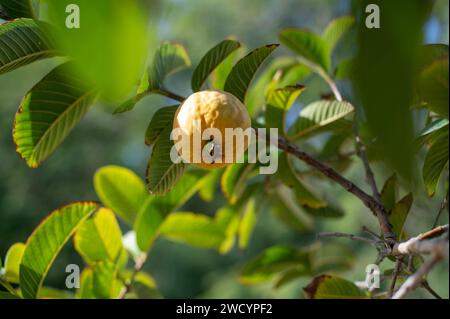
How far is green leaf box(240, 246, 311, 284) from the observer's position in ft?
3.77

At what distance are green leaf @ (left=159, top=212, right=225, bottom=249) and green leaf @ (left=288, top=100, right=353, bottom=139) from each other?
1.19 ft

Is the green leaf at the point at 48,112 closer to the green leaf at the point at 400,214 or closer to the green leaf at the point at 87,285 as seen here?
the green leaf at the point at 87,285

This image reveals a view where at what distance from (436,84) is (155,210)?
659mm

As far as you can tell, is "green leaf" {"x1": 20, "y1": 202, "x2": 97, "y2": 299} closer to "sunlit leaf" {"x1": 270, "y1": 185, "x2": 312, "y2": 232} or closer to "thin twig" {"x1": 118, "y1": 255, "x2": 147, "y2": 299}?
"thin twig" {"x1": 118, "y1": 255, "x2": 147, "y2": 299}

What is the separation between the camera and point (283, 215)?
134cm

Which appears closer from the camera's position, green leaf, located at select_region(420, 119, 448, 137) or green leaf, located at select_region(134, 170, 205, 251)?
green leaf, located at select_region(420, 119, 448, 137)

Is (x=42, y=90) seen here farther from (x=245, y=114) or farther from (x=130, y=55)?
(x=130, y=55)

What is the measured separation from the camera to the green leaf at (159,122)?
2.24 feet

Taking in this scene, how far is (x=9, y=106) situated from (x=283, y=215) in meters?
6.80

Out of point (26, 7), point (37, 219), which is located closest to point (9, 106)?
point (37, 219)

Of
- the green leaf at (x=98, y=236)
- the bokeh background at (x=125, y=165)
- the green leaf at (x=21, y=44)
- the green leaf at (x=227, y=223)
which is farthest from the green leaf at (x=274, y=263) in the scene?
the bokeh background at (x=125, y=165)

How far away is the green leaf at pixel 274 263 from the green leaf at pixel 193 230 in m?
0.10

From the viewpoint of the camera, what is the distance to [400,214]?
697 millimetres

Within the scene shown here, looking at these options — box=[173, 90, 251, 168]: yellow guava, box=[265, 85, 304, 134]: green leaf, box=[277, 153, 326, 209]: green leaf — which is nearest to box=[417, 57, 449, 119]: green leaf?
box=[173, 90, 251, 168]: yellow guava
